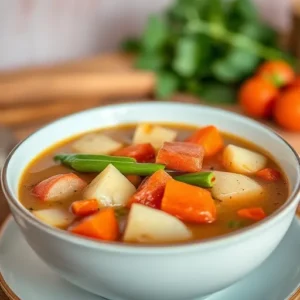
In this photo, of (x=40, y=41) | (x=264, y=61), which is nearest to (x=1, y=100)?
(x=40, y=41)

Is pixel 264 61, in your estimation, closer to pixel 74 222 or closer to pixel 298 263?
pixel 298 263

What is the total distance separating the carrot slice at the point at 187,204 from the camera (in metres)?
1.32

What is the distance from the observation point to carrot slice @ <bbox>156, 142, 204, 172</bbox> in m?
1.51

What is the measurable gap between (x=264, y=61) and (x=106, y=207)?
1.65 meters

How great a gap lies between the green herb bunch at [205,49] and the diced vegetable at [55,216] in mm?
1393

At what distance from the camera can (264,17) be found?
11.0 feet

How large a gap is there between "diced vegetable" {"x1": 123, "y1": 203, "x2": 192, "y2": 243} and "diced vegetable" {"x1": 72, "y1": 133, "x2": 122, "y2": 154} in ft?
1.39

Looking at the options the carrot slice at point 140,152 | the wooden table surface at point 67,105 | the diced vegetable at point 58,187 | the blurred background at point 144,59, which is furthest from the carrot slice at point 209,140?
the blurred background at point 144,59

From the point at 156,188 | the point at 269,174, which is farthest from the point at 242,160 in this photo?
the point at 156,188

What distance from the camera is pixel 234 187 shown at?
57.1 inches

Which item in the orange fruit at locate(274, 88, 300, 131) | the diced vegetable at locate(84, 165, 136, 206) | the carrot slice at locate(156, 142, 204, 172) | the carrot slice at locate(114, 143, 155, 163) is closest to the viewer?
the diced vegetable at locate(84, 165, 136, 206)

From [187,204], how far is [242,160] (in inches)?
12.9

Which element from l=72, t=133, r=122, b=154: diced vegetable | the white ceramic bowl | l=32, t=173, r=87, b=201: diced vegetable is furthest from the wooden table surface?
the white ceramic bowl

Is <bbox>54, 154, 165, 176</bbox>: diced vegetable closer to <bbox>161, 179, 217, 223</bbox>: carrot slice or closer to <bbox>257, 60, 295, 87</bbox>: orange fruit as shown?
<bbox>161, 179, 217, 223</bbox>: carrot slice
